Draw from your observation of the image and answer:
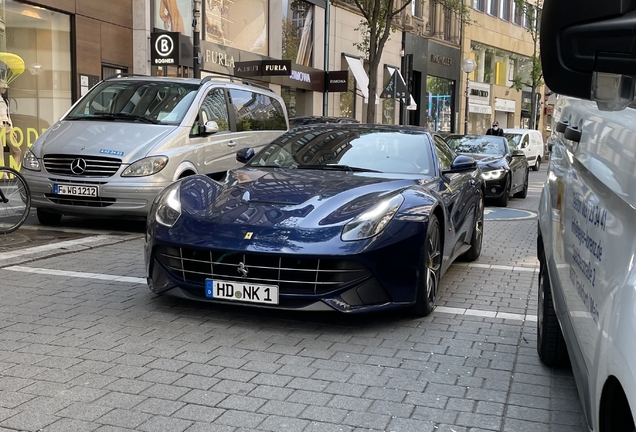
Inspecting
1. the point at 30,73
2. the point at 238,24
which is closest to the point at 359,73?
the point at 238,24

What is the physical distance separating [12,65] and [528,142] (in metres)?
21.2

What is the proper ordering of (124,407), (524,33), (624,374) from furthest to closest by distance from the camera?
(524,33), (124,407), (624,374)

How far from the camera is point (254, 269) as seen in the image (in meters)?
4.62

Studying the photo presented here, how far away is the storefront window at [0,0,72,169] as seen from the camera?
47.7 ft

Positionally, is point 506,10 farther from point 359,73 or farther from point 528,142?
point 359,73

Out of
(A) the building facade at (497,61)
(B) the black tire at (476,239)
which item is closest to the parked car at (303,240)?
(B) the black tire at (476,239)

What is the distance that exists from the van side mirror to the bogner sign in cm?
1514

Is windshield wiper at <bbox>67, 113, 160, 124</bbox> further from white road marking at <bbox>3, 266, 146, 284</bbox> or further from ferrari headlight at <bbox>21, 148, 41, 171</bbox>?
white road marking at <bbox>3, 266, 146, 284</bbox>

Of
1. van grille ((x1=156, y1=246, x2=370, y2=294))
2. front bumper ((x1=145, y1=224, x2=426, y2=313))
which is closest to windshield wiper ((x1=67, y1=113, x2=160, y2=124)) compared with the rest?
front bumper ((x1=145, y1=224, x2=426, y2=313))

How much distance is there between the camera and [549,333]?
4.05 m

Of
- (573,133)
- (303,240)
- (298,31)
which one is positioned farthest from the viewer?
(298,31)

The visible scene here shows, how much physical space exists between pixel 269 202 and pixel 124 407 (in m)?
1.97

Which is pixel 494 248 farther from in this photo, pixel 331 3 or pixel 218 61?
pixel 331 3

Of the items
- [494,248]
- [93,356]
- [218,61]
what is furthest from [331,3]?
[93,356]
